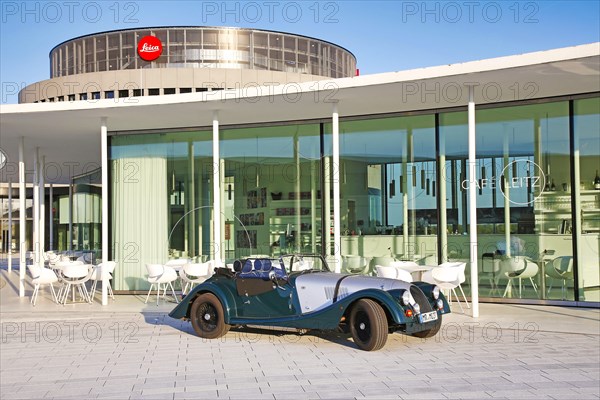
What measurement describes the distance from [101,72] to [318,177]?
125 ft

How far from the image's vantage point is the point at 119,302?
43.0 ft

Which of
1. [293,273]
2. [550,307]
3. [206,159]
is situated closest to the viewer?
[293,273]

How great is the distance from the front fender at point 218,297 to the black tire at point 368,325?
166 centimetres

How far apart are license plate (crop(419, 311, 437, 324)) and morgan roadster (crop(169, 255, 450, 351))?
11 millimetres

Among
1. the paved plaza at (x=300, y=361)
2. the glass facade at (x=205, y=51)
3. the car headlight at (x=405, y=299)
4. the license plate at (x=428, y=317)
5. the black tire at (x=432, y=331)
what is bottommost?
the paved plaza at (x=300, y=361)

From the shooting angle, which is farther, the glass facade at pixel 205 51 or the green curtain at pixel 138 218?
the glass facade at pixel 205 51

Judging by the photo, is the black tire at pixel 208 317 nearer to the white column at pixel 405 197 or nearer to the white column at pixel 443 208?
the white column at pixel 405 197

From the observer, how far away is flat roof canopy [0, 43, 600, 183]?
926cm

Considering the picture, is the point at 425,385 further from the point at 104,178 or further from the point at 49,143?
the point at 49,143

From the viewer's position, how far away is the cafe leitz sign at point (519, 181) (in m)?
11.8

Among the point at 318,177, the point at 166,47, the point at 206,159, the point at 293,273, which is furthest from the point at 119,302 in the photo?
the point at 166,47

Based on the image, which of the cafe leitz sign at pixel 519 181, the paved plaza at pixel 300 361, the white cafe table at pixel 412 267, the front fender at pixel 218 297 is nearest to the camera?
the paved plaza at pixel 300 361

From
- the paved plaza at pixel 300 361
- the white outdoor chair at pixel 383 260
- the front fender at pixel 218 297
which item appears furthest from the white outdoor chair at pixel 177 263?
the front fender at pixel 218 297

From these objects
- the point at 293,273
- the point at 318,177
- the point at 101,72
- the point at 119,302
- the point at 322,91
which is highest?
the point at 101,72
